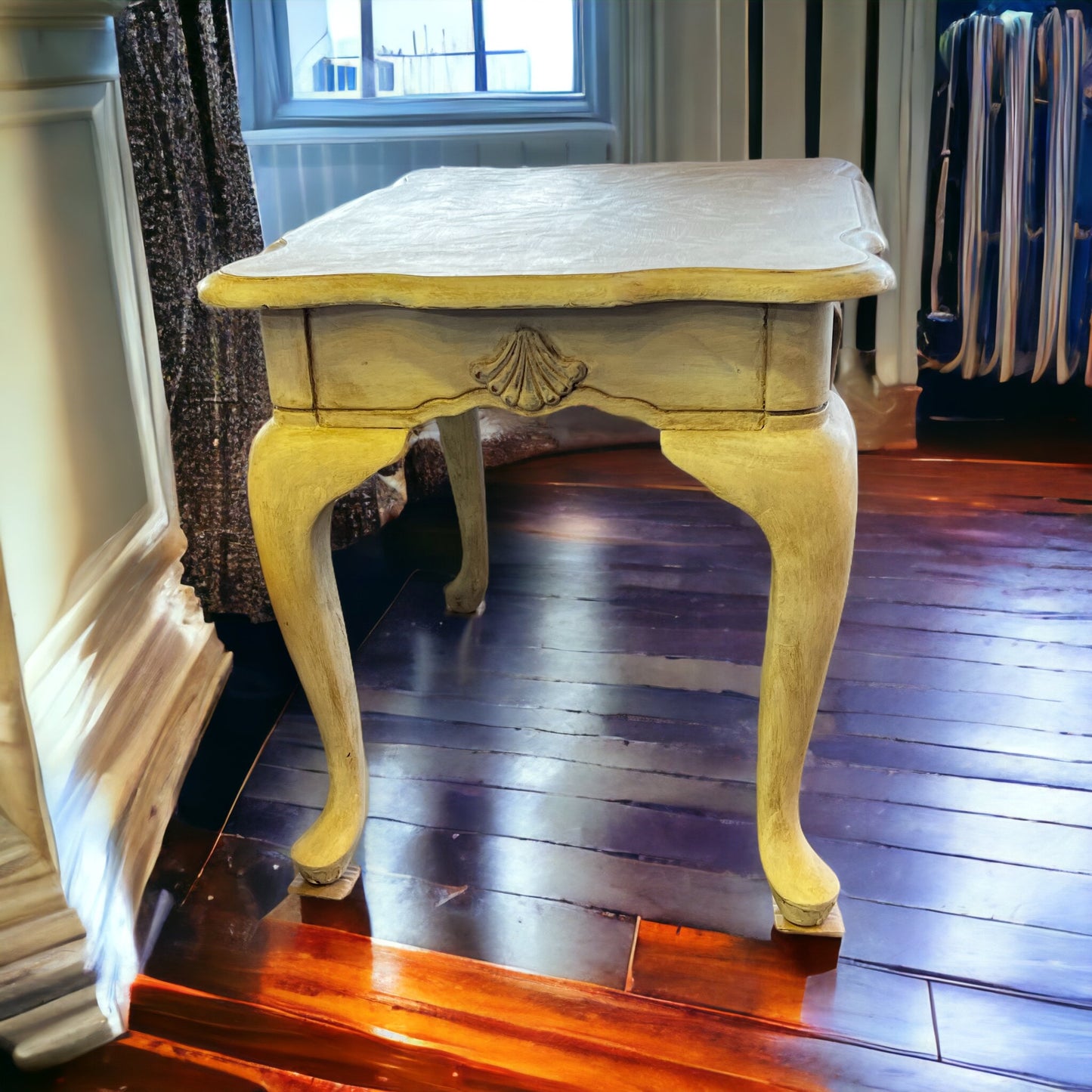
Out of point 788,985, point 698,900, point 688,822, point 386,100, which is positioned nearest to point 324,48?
point 386,100

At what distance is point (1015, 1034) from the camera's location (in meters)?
0.94

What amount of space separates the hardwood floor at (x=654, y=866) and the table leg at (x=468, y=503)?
4cm

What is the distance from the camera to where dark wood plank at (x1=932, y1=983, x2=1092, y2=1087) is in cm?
91

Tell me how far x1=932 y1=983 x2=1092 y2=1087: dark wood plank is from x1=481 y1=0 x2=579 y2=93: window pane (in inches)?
76.5

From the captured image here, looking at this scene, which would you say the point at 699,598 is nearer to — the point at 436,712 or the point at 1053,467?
the point at 436,712

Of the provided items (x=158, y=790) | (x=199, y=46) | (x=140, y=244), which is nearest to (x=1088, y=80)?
(x=199, y=46)

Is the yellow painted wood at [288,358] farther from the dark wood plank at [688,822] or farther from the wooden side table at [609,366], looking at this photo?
the dark wood plank at [688,822]

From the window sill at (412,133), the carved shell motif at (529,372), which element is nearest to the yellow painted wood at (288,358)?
the carved shell motif at (529,372)

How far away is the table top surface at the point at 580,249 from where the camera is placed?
2.72 ft

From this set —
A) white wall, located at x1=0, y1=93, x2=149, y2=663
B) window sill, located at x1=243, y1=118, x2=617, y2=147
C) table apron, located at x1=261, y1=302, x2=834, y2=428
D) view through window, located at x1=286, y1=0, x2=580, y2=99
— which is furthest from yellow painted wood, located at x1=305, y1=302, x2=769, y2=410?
view through window, located at x1=286, y1=0, x2=580, y2=99

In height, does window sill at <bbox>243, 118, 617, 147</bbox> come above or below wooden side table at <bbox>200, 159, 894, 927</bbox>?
above

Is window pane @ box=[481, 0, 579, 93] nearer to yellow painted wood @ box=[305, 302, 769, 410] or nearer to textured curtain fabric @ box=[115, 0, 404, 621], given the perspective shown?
textured curtain fabric @ box=[115, 0, 404, 621]

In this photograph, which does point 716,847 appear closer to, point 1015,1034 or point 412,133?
point 1015,1034

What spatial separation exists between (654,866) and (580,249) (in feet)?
2.08
